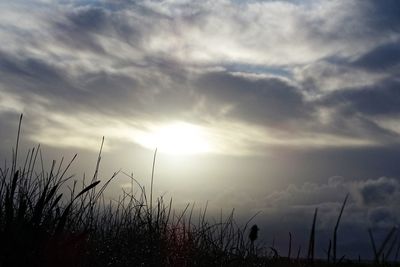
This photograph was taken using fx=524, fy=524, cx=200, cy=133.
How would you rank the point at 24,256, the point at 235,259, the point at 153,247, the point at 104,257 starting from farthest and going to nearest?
1. the point at 235,259
2. the point at 153,247
3. the point at 104,257
4. the point at 24,256

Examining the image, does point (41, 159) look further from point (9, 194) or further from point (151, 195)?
point (151, 195)

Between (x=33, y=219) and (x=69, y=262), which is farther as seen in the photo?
(x=69, y=262)

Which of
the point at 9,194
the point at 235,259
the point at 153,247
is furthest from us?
the point at 235,259

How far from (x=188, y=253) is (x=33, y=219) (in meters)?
5.55

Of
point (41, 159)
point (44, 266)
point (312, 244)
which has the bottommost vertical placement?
point (44, 266)

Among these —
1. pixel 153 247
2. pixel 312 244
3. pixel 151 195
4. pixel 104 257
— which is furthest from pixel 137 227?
pixel 312 244

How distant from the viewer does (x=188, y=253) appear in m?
10.7

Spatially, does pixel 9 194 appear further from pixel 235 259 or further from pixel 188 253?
pixel 235 259

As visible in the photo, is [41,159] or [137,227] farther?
[137,227]

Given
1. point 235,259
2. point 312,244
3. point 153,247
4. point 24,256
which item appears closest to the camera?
point 312,244

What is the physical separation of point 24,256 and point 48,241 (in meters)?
0.35

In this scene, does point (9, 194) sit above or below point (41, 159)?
below

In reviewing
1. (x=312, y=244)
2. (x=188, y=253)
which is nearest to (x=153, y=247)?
(x=188, y=253)

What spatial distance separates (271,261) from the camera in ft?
40.0
